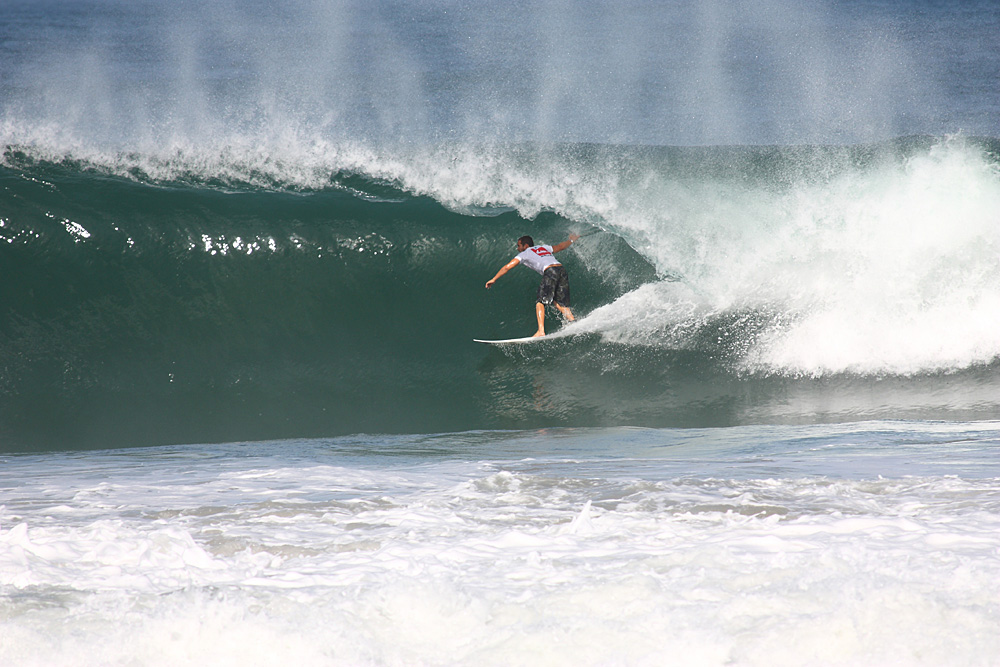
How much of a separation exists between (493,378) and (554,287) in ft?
3.82

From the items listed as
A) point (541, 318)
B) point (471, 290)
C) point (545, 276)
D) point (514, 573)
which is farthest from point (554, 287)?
point (514, 573)

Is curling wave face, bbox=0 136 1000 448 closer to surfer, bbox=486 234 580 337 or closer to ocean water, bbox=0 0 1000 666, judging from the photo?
ocean water, bbox=0 0 1000 666

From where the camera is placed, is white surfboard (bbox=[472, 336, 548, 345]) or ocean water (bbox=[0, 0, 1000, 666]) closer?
ocean water (bbox=[0, 0, 1000, 666])

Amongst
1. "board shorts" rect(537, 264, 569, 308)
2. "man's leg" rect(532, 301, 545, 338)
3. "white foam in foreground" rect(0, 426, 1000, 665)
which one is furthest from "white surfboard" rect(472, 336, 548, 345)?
"white foam in foreground" rect(0, 426, 1000, 665)

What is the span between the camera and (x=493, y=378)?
732 cm

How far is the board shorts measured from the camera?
7.58 m

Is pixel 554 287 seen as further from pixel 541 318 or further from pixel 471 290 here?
pixel 471 290

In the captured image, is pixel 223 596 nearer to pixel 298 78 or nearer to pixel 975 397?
pixel 975 397

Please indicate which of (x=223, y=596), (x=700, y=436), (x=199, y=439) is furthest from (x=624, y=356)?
(x=223, y=596)

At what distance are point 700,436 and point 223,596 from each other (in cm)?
433

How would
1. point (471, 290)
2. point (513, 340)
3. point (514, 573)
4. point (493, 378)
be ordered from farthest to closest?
point (471, 290)
point (513, 340)
point (493, 378)
point (514, 573)

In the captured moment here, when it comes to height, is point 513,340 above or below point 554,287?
below

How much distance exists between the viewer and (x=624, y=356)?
7.45 metres

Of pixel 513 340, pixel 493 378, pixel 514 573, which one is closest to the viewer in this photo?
pixel 514 573
